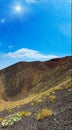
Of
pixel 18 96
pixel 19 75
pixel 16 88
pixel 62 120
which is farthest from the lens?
pixel 19 75

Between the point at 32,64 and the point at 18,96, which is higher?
the point at 32,64

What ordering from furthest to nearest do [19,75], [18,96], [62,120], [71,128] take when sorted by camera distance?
[19,75] < [18,96] < [62,120] < [71,128]

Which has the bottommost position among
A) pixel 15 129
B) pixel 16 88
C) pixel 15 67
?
pixel 15 129

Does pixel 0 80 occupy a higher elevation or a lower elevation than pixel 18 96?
higher

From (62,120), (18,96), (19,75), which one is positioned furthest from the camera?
(19,75)

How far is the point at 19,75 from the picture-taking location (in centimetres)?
9550

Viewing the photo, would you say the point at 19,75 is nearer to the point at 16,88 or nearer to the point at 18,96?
the point at 16,88

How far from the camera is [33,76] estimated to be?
9238cm

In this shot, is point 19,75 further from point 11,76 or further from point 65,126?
point 65,126

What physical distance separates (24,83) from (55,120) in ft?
253

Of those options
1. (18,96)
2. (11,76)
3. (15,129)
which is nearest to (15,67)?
(11,76)

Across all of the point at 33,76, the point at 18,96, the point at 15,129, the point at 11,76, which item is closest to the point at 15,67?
the point at 11,76

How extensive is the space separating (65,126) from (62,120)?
46.8 inches

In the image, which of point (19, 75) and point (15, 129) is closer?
point (15, 129)
